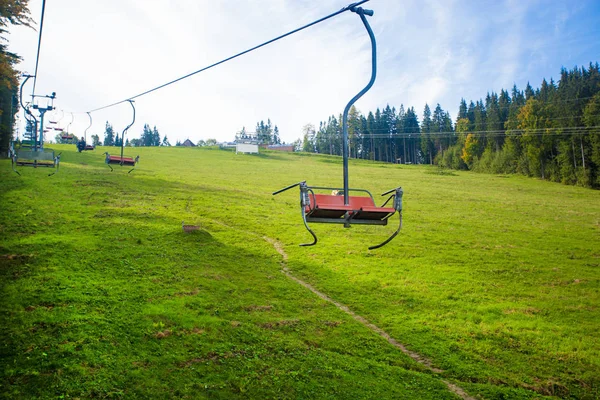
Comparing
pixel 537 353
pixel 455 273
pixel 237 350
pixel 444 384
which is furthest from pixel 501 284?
pixel 237 350

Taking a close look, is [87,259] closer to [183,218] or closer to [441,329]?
[183,218]

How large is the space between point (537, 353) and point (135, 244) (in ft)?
60.1

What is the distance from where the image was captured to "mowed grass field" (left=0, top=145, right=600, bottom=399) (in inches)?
483

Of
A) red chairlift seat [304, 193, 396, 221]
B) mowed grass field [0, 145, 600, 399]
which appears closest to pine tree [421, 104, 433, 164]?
mowed grass field [0, 145, 600, 399]

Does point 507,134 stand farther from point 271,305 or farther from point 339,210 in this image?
point 339,210

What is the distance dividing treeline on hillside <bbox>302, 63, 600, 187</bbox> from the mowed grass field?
1946 inches

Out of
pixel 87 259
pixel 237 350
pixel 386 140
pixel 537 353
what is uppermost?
pixel 386 140

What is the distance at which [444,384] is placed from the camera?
13.4 metres

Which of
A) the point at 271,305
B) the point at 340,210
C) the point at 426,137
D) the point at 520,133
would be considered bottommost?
the point at 271,305

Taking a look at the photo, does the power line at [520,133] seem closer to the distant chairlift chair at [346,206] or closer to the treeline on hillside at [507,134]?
the treeline on hillside at [507,134]

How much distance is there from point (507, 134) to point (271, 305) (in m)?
92.5

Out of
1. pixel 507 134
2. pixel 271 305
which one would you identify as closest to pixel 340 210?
pixel 271 305

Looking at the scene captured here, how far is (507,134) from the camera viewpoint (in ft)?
314

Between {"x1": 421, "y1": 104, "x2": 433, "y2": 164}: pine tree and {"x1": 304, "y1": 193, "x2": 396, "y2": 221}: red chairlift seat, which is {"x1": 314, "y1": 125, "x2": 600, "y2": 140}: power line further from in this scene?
{"x1": 304, "y1": 193, "x2": 396, "y2": 221}: red chairlift seat
